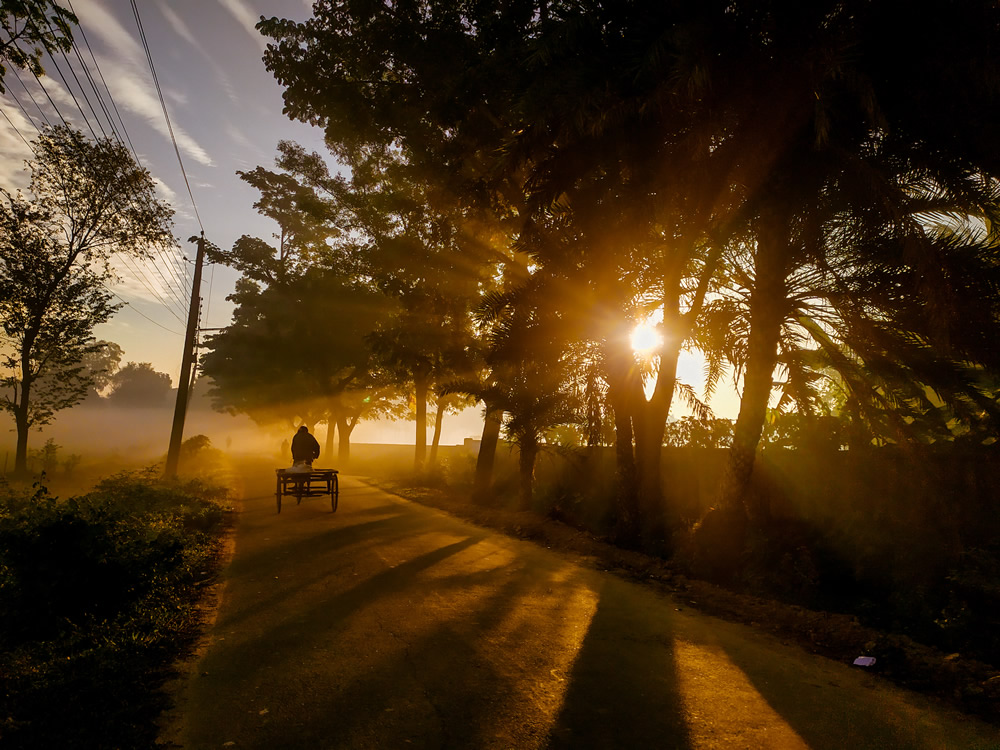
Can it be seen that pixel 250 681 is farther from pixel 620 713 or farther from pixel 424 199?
pixel 424 199

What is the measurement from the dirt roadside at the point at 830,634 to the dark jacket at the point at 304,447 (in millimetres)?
6578

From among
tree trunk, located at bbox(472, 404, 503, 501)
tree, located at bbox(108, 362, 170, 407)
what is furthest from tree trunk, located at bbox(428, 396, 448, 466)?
tree, located at bbox(108, 362, 170, 407)

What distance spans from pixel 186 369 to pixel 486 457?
1260 cm

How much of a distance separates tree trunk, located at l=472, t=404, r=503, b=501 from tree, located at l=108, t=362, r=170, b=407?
134389mm

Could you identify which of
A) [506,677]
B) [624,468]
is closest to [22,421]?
[624,468]

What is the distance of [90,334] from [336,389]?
21312 millimetres

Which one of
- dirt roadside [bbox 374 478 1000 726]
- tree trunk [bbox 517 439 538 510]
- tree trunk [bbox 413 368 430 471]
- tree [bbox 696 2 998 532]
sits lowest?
dirt roadside [bbox 374 478 1000 726]

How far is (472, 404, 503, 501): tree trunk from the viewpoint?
66.1ft

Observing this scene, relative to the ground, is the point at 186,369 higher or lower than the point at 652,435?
higher

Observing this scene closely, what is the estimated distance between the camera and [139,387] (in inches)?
5246

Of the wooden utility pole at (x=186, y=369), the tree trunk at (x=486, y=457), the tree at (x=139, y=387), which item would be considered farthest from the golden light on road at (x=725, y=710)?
the tree at (x=139, y=387)

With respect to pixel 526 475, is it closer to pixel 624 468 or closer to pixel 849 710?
pixel 624 468

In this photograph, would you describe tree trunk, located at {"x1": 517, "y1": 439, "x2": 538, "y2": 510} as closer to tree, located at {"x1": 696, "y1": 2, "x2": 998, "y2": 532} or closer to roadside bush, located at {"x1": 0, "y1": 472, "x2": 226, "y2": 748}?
tree, located at {"x1": 696, "y1": 2, "x2": 998, "y2": 532}

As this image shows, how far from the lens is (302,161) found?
94.1 feet
